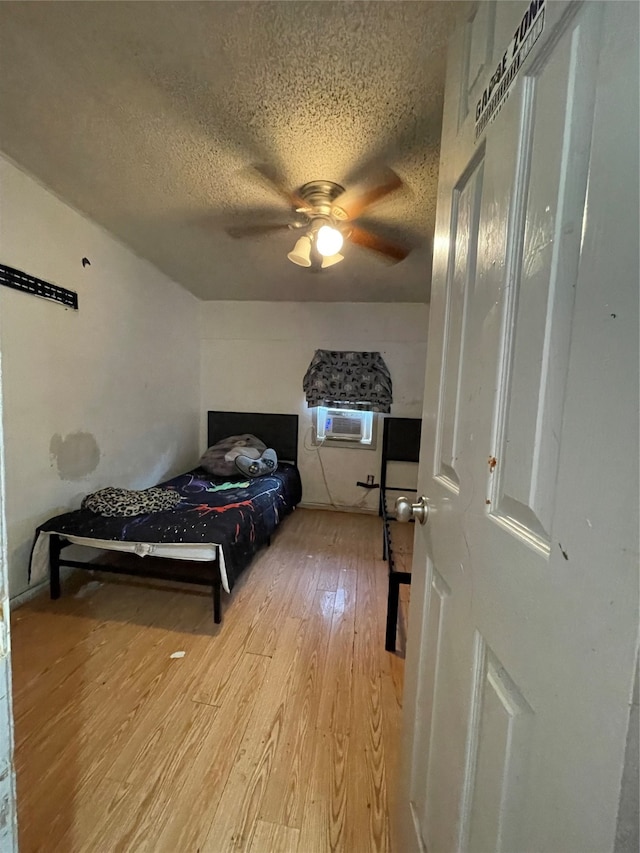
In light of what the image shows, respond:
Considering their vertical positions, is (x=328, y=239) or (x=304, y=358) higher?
(x=328, y=239)

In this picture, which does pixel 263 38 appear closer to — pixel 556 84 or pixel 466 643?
pixel 556 84

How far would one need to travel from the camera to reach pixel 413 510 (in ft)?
3.00

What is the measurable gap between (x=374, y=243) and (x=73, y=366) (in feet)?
6.92

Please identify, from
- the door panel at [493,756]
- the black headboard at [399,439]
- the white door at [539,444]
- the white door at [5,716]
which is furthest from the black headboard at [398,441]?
the white door at [5,716]

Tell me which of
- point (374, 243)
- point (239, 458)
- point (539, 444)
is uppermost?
point (374, 243)

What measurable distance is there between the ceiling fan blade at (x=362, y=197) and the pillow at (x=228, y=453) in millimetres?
2249

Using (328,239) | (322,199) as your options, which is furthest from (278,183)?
(328,239)

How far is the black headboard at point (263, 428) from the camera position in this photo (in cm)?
398

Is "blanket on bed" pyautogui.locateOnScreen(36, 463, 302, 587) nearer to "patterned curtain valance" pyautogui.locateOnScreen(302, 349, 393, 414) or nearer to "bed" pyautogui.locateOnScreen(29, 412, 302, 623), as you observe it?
"bed" pyautogui.locateOnScreen(29, 412, 302, 623)

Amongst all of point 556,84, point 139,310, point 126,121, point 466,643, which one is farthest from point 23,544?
point 556,84

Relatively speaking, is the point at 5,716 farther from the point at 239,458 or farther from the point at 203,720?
the point at 239,458

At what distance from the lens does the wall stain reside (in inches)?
87.4

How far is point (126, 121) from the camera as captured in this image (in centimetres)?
148

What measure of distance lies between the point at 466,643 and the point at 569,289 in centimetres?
58
